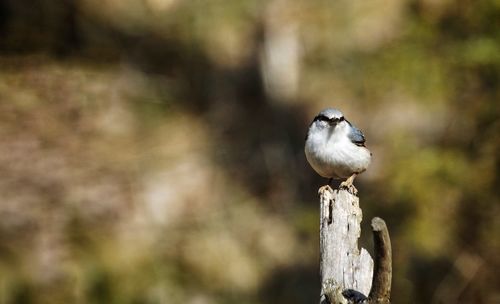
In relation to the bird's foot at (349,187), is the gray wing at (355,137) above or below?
above

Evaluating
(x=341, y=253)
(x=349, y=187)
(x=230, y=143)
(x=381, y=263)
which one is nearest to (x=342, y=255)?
(x=341, y=253)

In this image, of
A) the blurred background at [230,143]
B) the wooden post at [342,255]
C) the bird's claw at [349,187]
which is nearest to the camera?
the wooden post at [342,255]

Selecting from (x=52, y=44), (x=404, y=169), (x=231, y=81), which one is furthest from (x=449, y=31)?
(x=52, y=44)

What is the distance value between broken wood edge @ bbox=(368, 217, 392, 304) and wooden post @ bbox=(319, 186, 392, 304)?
11 cm

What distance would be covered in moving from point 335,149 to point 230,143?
250 inches

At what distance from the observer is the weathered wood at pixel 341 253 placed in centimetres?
383

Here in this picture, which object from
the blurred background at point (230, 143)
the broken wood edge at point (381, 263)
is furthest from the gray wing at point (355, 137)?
the blurred background at point (230, 143)

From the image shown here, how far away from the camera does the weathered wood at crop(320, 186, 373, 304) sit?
383 centimetres

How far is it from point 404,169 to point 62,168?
4.74 meters

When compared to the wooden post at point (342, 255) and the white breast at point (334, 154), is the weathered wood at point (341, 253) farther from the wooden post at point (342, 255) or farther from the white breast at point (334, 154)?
the white breast at point (334, 154)

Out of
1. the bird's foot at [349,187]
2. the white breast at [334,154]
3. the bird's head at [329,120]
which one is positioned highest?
the bird's head at [329,120]

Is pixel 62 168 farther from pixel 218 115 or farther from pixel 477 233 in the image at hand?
pixel 477 233

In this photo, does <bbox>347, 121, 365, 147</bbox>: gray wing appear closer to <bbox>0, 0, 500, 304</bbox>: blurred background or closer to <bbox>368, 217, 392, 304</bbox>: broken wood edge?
<bbox>368, 217, 392, 304</bbox>: broken wood edge

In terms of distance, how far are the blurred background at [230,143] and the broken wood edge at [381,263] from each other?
5089mm
